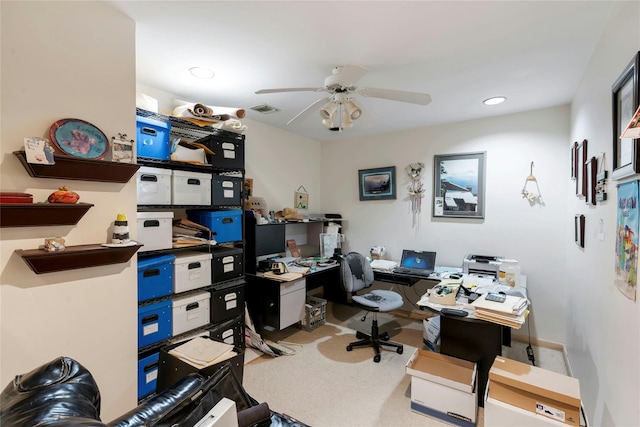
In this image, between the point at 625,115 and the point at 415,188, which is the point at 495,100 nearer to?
the point at 415,188

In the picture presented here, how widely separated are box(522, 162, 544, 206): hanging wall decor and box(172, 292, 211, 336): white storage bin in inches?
133

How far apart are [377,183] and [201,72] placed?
2.61 meters

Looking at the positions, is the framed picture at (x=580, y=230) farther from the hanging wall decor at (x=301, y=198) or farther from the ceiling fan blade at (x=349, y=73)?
the hanging wall decor at (x=301, y=198)

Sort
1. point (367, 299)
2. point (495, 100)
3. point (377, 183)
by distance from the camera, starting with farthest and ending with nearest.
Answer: point (377, 183) → point (367, 299) → point (495, 100)

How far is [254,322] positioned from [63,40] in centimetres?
279

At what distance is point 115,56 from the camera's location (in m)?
1.67

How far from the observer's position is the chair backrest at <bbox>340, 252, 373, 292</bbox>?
A: 9.87 ft

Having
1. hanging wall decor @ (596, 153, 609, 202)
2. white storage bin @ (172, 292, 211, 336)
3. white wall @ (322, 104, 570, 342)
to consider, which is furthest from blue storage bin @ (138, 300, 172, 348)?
hanging wall decor @ (596, 153, 609, 202)

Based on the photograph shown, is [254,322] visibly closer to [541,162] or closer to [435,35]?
[435,35]

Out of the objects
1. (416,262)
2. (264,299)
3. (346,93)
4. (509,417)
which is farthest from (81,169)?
(416,262)

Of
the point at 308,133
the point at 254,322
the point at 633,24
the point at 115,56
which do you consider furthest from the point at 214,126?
the point at 633,24

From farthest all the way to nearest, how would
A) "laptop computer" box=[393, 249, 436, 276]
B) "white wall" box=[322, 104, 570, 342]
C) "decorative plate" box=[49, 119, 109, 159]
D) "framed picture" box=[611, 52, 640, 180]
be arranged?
"laptop computer" box=[393, 249, 436, 276] < "white wall" box=[322, 104, 570, 342] < "decorative plate" box=[49, 119, 109, 159] < "framed picture" box=[611, 52, 640, 180]

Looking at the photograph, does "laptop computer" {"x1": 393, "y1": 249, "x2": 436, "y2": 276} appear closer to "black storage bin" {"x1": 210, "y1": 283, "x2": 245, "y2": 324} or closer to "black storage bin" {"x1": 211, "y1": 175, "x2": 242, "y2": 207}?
"black storage bin" {"x1": 210, "y1": 283, "x2": 245, "y2": 324}

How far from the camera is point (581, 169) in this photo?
2207 mm
